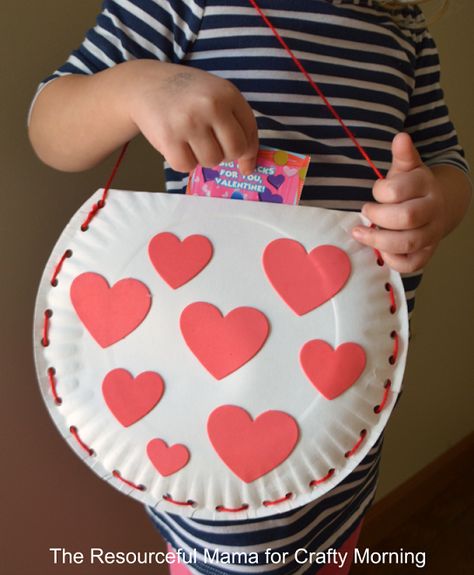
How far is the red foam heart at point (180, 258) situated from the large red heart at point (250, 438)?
10cm

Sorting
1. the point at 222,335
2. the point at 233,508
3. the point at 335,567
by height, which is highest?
the point at 222,335

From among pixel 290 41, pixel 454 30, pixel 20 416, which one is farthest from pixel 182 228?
pixel 454 30

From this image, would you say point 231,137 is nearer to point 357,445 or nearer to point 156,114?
point 156,114

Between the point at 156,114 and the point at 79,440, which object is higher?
the point at 156,114

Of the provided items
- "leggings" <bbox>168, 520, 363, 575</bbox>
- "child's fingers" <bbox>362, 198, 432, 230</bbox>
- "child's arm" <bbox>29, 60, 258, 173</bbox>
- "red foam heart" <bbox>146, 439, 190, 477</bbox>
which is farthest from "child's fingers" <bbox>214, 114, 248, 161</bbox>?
"leggings" <bbox>168, 520, 363, 575</bbox>

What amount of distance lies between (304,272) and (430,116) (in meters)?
0.27

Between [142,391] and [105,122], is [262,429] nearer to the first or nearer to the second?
[142,391]

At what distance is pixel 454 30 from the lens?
0.81 metres

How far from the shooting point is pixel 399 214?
37cm

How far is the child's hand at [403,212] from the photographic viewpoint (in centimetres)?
37

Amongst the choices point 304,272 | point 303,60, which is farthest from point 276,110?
point 304,272

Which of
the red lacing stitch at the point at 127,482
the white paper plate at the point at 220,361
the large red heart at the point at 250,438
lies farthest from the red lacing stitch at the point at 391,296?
the red lacing stitch at the point at 127,482

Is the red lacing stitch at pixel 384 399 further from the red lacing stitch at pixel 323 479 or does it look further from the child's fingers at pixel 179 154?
the child's fingers at pixel 179 154

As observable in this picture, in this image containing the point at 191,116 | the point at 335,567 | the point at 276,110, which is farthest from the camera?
the point at 335,567
